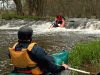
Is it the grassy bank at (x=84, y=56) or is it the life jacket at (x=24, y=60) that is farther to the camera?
the grassy bank at (x=84, y=56)

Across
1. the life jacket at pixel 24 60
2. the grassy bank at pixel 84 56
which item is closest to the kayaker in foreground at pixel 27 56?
the life jacket at pixel 24 60

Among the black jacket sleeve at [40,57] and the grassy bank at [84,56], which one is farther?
the grassy bank at [84,56]

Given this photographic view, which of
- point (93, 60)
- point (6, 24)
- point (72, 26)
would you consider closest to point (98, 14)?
point (72, 26)

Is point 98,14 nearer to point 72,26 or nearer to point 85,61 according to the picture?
point 72,26

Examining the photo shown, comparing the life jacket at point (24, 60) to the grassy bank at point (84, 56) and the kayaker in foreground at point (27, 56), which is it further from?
the grassy bank at point (84, 56)

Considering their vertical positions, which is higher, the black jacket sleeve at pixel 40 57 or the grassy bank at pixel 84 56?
the black jacket sleeve at pixel 40 57

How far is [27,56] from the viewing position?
2.03 m

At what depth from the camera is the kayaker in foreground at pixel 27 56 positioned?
2.02 m

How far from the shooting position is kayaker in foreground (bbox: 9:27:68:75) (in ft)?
6.64

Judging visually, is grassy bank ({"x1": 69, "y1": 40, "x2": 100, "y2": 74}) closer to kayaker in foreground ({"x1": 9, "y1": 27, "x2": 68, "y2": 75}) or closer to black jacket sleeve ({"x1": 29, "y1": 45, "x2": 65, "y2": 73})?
black jacket sleeve ({"x1": 29, "y1": 45, "x2": 65, "y2": 73})

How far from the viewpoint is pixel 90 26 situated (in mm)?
13531

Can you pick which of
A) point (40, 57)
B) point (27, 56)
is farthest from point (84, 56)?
point (27, 56)

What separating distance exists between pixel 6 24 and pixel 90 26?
8.97m

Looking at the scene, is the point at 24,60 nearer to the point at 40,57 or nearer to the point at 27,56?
the point at 27,56
